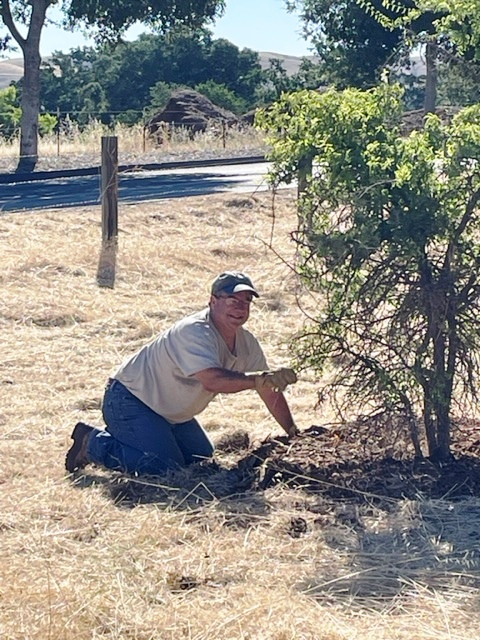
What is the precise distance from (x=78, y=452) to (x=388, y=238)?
1961mm

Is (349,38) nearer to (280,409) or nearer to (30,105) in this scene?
(30,105)

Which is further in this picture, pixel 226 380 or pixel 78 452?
pixel 78 452

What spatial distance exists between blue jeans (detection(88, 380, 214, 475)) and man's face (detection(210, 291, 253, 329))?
0.65 meters

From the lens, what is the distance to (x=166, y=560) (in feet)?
15.5

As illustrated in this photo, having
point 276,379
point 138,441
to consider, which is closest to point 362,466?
point 276,379

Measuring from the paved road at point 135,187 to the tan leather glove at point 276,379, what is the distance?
8.23 m

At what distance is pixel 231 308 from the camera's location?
5.89 meters

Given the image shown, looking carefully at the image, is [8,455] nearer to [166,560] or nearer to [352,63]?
A: [166,560]

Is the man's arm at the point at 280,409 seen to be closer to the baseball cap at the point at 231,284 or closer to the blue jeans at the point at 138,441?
the blue jeans at the point at 138,441

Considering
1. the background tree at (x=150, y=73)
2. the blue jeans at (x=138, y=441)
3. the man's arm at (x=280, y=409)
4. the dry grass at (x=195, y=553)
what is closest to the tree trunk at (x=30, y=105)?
the dry grass at (x=195, y=553)

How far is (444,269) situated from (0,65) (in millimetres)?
169841

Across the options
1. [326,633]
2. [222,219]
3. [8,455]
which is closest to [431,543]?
[326,633]

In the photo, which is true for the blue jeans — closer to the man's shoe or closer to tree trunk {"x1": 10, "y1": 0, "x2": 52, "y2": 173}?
the man's shoe

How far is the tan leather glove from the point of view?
5.77 metres
